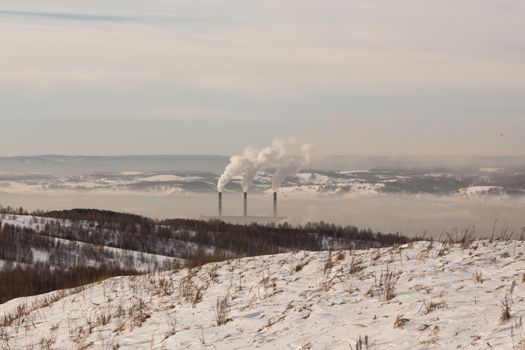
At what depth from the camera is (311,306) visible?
1142 cm

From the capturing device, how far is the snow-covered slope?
9.44 m

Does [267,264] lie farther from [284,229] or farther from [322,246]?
[284,229]

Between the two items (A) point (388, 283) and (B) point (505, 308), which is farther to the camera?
(A) point (388, 283)

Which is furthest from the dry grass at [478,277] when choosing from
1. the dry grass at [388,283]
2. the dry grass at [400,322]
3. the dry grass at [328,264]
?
the dry grass at [328,264]

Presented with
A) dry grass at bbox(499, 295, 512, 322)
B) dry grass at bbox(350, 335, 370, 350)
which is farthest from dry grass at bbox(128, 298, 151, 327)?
dry grass at bbox(499, 295, 512, 322)

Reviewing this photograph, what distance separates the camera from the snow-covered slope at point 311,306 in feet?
31.0

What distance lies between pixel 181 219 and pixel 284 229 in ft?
50.2

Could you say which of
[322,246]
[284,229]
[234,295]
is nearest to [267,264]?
[234,295]

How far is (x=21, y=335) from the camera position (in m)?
13.6

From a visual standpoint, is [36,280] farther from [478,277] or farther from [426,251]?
[478,277]

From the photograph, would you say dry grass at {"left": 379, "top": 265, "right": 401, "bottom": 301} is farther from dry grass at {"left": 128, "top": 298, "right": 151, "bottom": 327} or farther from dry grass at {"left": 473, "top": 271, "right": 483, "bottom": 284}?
dry grass at {"left": 128, "top": 298, "right": 151, "bottom": 327}

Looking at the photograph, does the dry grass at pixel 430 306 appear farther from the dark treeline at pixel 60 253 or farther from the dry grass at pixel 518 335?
the dark treeline at pixel 60 253

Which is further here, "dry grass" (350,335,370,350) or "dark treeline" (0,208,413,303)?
"dark treeline" (0,208,413,303)

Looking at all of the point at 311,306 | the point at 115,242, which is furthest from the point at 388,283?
the point at 115,242
